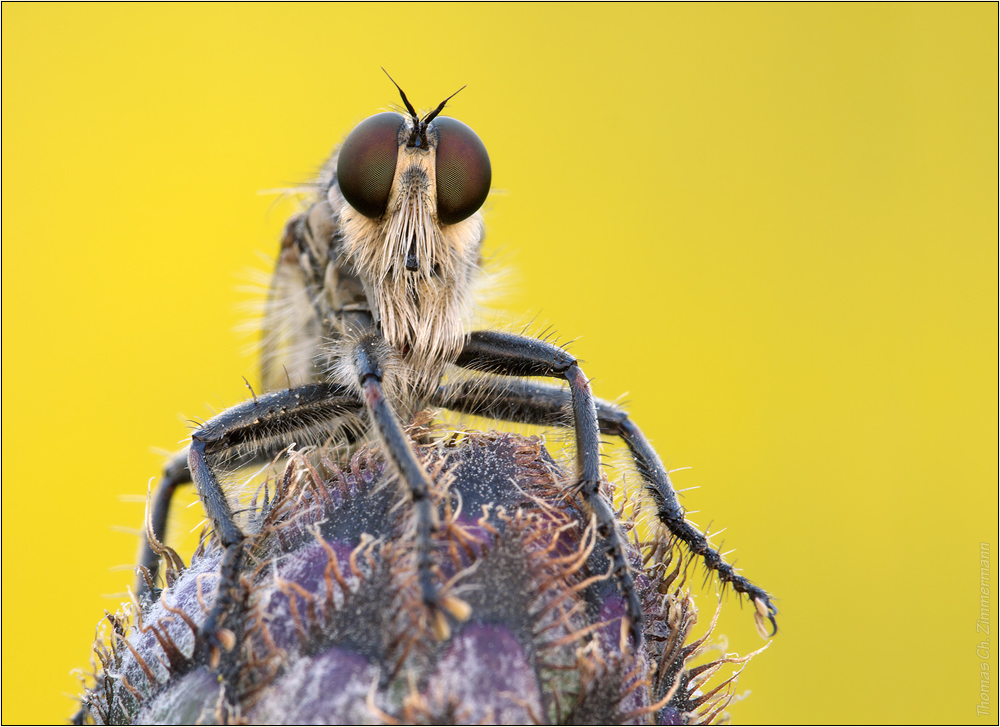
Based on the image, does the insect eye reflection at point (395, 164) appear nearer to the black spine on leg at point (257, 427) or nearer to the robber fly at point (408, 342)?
the robber fly at point (408, 342)

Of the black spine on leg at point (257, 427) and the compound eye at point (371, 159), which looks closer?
the black spine on leg at point (257, 427)

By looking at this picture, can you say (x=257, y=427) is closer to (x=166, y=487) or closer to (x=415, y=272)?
(x=415, y=272)

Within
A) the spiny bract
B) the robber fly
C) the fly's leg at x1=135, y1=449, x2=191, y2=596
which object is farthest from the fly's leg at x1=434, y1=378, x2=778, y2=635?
the fly's leg at x1=135, y1=449, x2=191, y2=596

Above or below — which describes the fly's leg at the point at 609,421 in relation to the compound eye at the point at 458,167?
below

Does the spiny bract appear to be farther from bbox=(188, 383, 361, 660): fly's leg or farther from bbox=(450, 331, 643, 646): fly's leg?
bbox=(188, 383, 361, 660): fly's leg

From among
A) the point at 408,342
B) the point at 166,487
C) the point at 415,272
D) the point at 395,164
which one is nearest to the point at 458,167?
the point at 395,164

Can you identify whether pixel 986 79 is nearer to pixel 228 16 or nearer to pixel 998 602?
pixel 998 602

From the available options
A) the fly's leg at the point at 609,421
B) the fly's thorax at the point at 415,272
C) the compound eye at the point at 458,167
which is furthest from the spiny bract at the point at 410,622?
the compound eye at the point at 458,167
